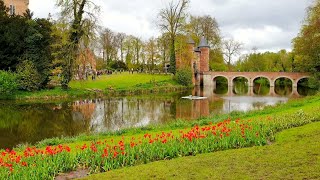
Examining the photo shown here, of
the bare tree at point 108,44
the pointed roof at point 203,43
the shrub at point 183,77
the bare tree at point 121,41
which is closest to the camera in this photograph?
the shrub at point 183,77

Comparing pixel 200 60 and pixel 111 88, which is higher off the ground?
pixel 200 60

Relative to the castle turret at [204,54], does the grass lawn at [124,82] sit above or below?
below

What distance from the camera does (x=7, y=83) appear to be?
95.5 ft

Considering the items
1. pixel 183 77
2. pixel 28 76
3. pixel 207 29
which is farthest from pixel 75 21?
pixel 207 29

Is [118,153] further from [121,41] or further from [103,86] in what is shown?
[121,41]

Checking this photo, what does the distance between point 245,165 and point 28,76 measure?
28.4m

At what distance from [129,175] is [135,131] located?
7500 millimetres

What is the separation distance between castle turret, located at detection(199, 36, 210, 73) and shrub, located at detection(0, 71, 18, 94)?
29.2m

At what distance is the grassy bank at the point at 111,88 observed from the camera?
31.7 meters

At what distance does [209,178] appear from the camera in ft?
19.2

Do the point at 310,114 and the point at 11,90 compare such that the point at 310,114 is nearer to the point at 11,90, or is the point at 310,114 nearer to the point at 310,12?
the point at 11,90

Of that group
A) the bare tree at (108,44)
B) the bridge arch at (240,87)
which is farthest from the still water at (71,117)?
the bare tree at (108,44)

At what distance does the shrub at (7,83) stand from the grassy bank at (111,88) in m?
0.79

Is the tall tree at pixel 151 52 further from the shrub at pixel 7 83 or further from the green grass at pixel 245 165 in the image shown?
the green grass at pixel 245 165
